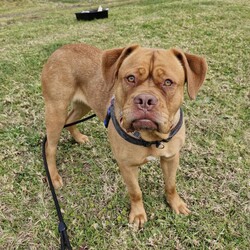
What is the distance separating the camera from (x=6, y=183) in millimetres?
3645

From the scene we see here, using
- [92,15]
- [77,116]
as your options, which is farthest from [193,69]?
[92,15]

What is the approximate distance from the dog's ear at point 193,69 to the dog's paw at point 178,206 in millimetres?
1239

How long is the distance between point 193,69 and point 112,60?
0.68 metres

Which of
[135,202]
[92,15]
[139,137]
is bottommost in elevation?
[92,15]

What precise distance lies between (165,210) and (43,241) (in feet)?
4.12

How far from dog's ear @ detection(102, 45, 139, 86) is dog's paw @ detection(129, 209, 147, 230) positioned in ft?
4.44

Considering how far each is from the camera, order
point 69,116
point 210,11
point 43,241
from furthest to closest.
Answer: point 210,11, point 69,116, point 43,241

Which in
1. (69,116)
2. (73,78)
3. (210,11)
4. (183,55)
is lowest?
(210,11)

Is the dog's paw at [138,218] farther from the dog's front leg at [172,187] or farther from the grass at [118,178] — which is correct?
the dog's front leg at [172,187]

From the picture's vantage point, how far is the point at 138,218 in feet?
10.4

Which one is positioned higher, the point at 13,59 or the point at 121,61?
the point at 121,61

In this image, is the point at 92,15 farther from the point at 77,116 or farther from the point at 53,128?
the point at 53,128

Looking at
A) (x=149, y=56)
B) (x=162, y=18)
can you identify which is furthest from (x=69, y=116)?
(x=162, y=18)

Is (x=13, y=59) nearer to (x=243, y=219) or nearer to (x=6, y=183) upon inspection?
(x=6, y=183)
